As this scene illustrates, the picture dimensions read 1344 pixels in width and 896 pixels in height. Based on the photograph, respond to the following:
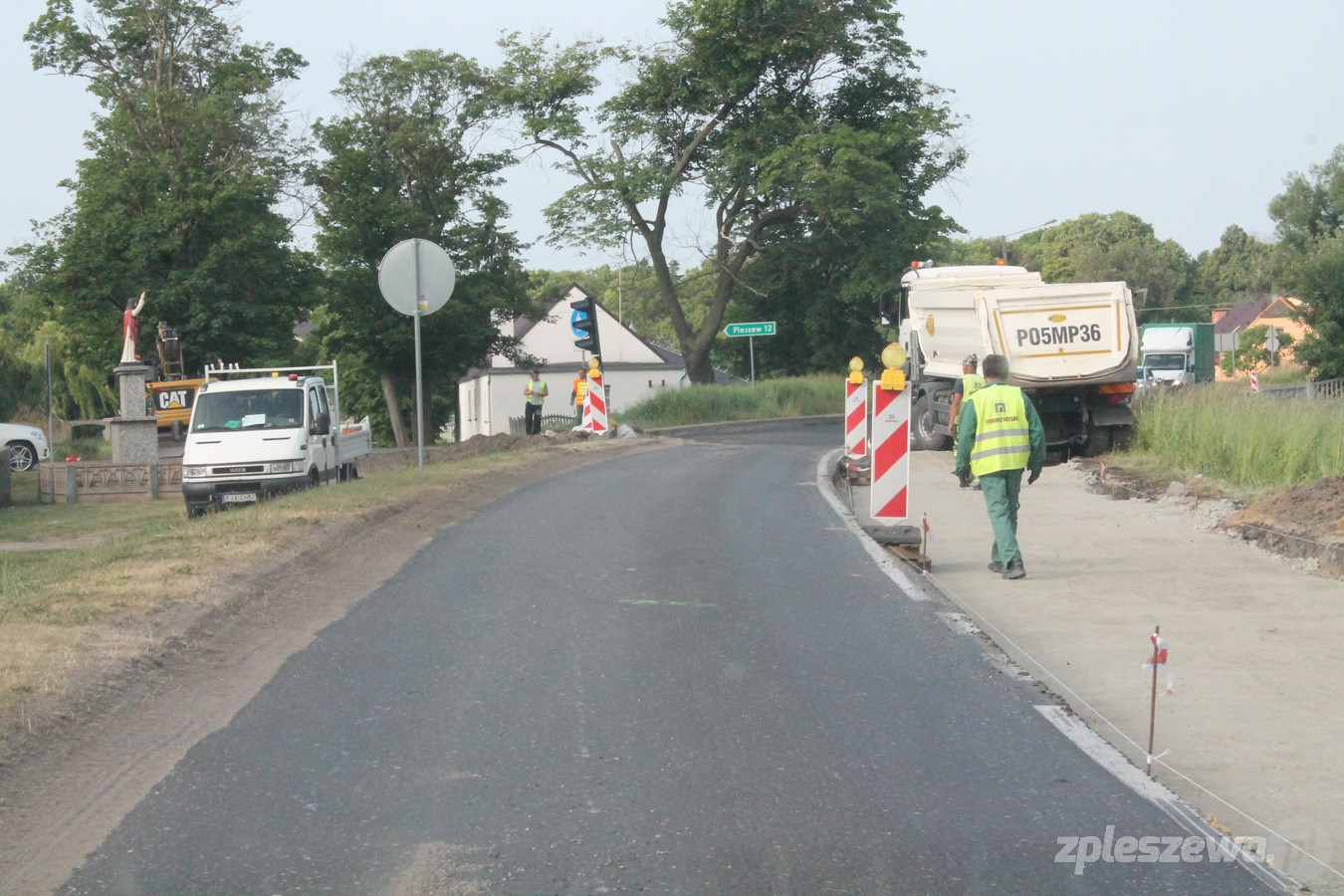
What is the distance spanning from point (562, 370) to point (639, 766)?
7127 cm

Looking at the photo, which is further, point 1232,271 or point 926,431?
point 1232,271

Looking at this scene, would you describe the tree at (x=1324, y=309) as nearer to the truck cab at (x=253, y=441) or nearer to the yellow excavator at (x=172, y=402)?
the yellow excavator at (x=172, y=402)

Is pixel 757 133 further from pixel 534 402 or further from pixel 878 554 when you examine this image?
pixel 878 554

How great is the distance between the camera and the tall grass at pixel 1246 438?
15.4m

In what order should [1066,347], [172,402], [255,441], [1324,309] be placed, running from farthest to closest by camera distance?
[1324,309] → [172,402] → [1066,347] → [255,441]

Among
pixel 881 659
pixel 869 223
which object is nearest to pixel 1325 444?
pixel 881 659

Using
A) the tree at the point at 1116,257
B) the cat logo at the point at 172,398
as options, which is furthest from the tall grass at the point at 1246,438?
the tree at the point at 1116,257

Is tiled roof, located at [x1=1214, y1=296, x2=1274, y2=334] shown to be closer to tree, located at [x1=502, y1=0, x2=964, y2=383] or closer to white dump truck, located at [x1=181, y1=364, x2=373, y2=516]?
tree, located at [x1=502, y1=0, x2=964, y2=383]

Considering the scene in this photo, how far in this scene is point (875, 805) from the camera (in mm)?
5230

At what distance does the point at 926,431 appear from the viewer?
79.1ft

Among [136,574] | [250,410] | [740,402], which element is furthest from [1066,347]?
[740,402]

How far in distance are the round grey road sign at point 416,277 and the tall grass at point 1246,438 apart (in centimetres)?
1002

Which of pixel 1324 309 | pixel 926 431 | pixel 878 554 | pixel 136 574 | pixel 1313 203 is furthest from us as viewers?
pixel 1313 203

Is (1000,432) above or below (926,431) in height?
above
